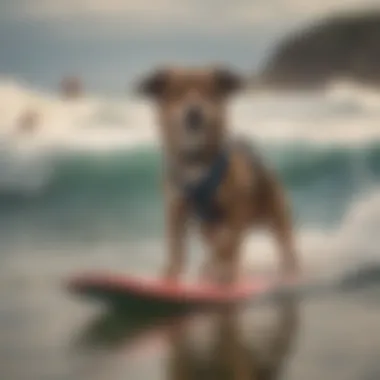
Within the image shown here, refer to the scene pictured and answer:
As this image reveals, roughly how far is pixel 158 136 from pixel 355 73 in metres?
0.31

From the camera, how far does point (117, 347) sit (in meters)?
1.22

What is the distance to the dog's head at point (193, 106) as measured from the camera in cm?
124

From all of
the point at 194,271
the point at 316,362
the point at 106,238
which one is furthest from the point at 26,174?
the point at 316,362

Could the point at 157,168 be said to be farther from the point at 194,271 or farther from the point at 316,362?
the point at 316,362

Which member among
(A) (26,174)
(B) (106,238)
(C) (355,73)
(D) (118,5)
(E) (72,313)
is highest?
(D) (118,5)

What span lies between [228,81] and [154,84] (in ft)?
0.35

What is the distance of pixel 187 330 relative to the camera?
1232mm

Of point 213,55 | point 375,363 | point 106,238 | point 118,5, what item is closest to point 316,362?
point 375,363

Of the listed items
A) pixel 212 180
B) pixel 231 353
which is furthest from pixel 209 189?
pixel 231 353

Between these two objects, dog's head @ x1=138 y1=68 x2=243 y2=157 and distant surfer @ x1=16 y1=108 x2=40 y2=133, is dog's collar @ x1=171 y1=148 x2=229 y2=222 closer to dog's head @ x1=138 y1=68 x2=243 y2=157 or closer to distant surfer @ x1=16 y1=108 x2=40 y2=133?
dog's head @ x1=138 y1=68 x2=243 y2=157

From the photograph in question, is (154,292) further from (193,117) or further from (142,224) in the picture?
(193,117)

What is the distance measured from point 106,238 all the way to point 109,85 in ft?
0.74

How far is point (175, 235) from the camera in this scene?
125cm

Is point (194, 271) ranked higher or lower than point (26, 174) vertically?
lower
